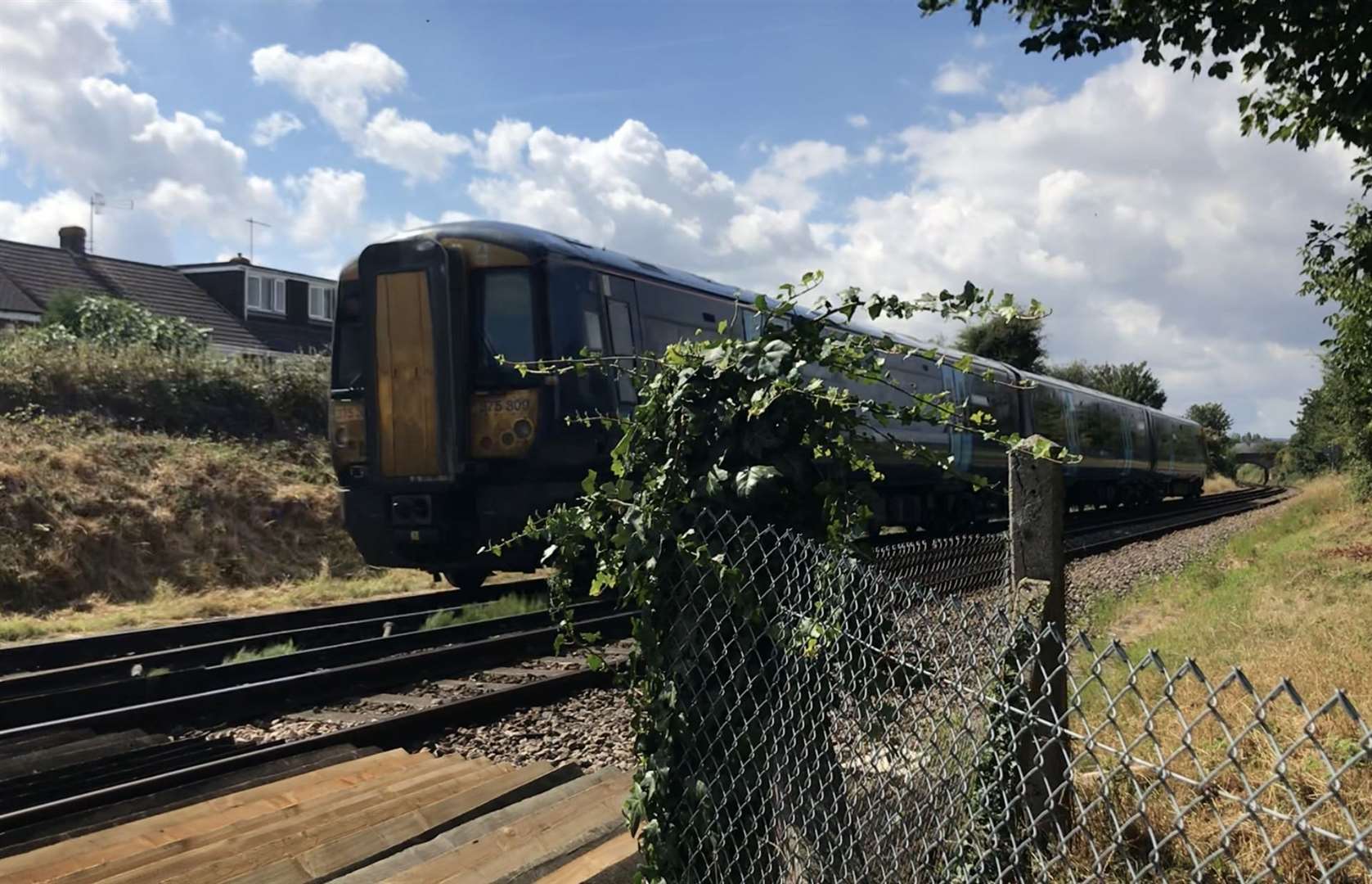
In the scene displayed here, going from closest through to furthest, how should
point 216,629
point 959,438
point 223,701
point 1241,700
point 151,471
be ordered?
point 1241,700 → point 223,701 → point 216,629 → point 151,471 → point 959,438

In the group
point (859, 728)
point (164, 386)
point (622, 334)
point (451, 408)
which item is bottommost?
point (859, 728)

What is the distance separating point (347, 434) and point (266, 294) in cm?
2590

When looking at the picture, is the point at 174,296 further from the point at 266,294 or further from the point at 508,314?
the point at 508,314

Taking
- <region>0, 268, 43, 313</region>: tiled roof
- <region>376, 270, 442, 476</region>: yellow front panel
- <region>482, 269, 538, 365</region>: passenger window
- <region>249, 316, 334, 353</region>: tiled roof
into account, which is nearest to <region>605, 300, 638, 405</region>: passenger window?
<region>482, 269, 538, 365</region>: passenger window

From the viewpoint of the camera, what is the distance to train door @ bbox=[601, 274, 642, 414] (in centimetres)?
1024

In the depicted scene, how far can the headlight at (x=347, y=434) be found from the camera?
10.7 metres

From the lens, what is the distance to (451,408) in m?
9.98

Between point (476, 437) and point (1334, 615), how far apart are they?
720cm

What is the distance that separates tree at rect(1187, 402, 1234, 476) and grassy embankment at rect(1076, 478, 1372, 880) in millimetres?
49525

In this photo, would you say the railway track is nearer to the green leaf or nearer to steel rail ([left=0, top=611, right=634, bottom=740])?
steel rail ([left=0, top=611, right=634, bottom=740])

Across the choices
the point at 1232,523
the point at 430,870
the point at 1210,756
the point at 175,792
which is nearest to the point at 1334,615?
the point at 1210,756

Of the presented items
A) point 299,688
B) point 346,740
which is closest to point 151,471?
point 299,688

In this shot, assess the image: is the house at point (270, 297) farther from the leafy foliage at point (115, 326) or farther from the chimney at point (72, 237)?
the leafy foliage at point (115, 326)

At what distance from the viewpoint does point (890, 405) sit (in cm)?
285
